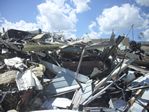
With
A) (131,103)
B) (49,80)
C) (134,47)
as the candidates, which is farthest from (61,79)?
(134,47)

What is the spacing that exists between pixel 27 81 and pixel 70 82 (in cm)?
154

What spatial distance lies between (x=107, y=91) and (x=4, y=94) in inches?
129

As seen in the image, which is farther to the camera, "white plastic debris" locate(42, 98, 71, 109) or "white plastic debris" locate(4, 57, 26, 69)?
"white plastic debris" locate(4, 57, 26, 69)

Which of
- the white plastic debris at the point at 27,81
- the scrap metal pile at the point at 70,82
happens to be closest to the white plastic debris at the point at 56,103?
the scrap metal pile at the point at 70,82

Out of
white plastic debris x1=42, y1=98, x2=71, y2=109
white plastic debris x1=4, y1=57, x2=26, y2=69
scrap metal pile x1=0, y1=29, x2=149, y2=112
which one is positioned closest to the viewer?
scrap metal pile x1=0, y1=29, x2=149, y2=112

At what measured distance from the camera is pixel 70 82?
29.1 feet

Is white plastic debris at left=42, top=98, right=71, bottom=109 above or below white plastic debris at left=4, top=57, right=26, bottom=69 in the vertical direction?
below

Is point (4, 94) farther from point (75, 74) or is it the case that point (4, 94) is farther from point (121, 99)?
point (121, 99)

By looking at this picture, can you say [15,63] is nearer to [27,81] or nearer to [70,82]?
[27,81]

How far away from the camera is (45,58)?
10.6 meters

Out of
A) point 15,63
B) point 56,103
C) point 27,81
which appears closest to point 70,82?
point 56,103

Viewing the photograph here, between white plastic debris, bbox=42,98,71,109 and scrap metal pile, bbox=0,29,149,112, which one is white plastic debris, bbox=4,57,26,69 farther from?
white plastic debris, bbox=42,98,71,109

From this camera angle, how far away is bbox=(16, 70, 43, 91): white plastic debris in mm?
7977

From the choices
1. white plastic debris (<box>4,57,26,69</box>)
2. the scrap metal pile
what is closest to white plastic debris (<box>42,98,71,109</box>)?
the scrap metal pile
